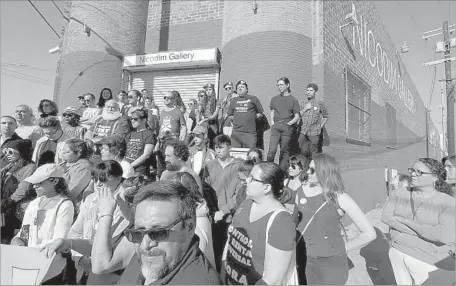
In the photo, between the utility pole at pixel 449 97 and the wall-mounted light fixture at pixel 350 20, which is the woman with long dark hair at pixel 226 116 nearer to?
the wall-mounted light fixture at pixel 350 20

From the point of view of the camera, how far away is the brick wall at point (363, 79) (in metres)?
7.59

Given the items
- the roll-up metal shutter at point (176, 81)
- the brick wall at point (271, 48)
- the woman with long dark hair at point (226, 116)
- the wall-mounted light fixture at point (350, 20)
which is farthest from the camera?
the roll-up metal shutter at point (176, 81)

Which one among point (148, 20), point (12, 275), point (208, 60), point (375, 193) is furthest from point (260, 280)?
point (148, 20)

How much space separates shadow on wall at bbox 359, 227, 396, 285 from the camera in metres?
4.52

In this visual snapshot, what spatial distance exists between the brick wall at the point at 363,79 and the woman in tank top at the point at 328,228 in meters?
4.87

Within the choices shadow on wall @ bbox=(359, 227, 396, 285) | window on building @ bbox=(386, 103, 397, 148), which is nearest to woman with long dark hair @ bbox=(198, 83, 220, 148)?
shadow on wall @ bbox=(359, 227, 396, 285)

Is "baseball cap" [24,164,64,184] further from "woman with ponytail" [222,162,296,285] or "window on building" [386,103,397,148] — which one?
"window on building" [386,103,397,148]

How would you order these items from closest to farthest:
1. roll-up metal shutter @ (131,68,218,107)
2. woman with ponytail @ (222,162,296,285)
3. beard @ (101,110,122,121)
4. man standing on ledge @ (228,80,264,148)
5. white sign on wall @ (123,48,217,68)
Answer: woman with ponytail @ (222,162,296,285)
beard @ (101,110,122,121)
man standing on ledge @ (228,80,264,148)
white sign on wall @ (123,48,217,68)
roll-up metal shutter @ (131,68,218,107)

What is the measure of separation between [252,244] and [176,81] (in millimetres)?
8869

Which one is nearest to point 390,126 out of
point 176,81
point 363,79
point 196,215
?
point 363,79

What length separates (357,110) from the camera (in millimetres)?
10062

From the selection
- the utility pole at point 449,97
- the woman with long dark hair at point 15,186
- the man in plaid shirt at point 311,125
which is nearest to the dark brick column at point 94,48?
the woman with long dark hair at point 15,186

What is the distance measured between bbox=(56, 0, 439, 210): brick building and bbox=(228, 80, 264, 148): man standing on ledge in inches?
Answer: 52.2

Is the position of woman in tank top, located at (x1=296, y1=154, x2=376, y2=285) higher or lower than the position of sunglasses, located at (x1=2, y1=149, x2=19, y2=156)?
lower
